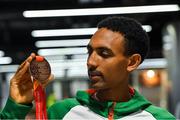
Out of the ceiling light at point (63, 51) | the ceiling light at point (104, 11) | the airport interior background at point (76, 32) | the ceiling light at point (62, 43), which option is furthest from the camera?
the ceiling light at point (63, 51)

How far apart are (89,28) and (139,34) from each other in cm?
967

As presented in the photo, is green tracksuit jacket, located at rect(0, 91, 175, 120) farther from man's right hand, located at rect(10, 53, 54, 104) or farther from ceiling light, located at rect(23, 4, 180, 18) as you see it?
ceiling light, located at rect(23, 4, 180, 18)

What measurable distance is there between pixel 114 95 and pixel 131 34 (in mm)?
223

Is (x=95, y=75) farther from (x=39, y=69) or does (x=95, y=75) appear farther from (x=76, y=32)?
(x=76, y=32)

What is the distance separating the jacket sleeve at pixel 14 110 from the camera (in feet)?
5.60

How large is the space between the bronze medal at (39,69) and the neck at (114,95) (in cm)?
27

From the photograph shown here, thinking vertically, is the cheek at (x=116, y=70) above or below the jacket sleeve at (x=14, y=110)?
above

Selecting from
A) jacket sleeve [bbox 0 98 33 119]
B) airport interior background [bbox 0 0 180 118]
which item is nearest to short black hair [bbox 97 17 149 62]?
jacket sleeve [bbox 0 98 33 119]

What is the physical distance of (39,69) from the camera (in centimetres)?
171

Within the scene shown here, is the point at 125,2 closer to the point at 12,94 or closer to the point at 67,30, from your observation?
the point at 67,30

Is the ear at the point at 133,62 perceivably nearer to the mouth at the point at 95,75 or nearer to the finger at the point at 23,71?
the mouth at the point at 95,75

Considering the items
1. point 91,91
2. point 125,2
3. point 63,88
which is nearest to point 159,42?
point 63,88

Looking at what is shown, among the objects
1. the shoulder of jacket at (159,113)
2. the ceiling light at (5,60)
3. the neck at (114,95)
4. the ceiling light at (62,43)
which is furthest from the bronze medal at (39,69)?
the ceiling light at (5,60)

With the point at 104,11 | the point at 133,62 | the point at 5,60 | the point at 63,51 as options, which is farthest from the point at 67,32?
the point at 133,62
